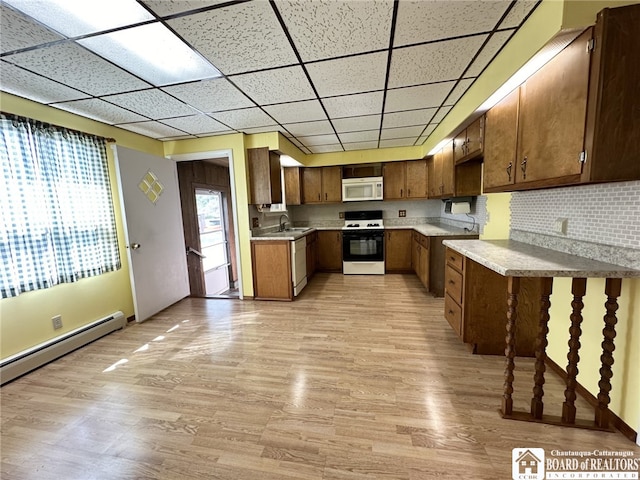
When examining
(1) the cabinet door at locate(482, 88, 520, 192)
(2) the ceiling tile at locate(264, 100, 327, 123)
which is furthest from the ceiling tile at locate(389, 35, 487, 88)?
(2) the ceiling tile at locate(264, 100, 327, 123)

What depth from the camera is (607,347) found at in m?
1.32

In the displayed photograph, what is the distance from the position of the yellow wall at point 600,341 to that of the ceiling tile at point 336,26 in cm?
194

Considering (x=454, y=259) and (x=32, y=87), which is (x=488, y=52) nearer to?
(x=454, y=259)

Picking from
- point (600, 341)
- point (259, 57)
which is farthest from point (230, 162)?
point (600, 341)

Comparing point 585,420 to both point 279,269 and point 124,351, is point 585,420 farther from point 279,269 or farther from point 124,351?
point 124,351

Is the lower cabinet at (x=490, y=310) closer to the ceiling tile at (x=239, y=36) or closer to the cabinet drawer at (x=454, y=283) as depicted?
the cabinet drawer at (x=454, y=283)

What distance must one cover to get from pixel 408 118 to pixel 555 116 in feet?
6.03

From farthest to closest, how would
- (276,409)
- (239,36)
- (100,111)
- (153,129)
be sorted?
(153,129)
(100,111)
(276,409)
(239,36)

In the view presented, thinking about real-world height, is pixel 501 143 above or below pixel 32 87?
below

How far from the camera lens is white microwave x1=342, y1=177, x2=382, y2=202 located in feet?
15.8

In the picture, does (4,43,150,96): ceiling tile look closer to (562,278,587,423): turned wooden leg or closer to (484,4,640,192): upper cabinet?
(484,4,640,192): upper cabinet

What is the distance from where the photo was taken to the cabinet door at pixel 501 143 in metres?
1.79

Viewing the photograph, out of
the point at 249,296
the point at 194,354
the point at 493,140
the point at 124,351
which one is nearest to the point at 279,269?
the point at 249,296

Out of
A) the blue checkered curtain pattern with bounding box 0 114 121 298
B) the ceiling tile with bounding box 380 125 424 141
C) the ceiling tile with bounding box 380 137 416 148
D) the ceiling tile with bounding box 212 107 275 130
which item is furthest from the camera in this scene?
the ceiling tile with bounding box 380 137 416 148
